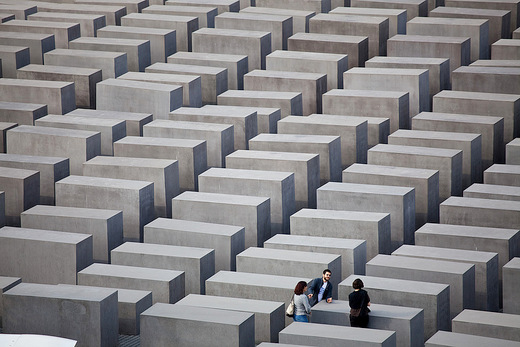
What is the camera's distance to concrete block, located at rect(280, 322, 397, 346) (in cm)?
1306

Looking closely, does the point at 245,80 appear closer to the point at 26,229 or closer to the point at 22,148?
the point at 22,148

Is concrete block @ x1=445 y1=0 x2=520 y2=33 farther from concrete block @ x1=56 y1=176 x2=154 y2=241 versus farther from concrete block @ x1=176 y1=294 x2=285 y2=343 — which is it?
concrete block @ x1=176 y1=294 x2=285 y2=343

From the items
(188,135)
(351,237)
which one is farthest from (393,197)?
(188,135)

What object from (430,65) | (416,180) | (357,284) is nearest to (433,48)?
(430,65)

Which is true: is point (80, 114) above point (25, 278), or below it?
above

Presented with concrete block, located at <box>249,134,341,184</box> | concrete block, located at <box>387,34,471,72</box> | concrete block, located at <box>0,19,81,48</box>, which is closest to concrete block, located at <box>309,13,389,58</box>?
concrete block, located at <box>387,34,471,72</box>

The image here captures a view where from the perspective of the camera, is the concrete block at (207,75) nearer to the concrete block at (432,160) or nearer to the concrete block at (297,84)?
the concrete block at (297,84)

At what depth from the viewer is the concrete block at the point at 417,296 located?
48.2 ft

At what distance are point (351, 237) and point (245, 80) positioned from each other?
7937mm

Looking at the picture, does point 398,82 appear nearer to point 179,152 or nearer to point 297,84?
point 297,84

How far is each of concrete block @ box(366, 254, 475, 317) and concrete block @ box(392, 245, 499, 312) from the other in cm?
22

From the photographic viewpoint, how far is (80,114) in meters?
22.4

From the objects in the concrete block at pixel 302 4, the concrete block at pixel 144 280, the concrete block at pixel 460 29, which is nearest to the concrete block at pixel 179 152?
the concrete block at pixel 144 280

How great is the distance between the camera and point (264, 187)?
61.2 ft
